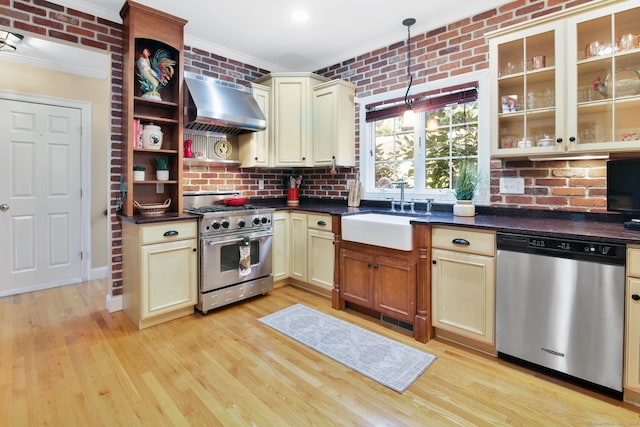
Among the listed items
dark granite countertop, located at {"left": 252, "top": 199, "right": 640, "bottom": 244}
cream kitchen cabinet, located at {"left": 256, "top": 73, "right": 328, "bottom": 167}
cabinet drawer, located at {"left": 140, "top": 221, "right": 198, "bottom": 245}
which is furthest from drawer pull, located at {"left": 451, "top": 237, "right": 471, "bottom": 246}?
cabinet drawer, located at {"left": 140, "top": 221, "right": 198, "bottom": 245}

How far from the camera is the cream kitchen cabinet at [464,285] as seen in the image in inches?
84.4

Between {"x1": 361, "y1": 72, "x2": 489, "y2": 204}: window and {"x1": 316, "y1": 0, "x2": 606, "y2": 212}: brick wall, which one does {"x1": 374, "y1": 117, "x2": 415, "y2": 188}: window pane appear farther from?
{"x1": 316, "y1": 0, "x2": 606, "y2": 212}: brick wall

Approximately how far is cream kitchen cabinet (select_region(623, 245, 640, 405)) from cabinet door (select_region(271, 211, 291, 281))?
8.98 feet

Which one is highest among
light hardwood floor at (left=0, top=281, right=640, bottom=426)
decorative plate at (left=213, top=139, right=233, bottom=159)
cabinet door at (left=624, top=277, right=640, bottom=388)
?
decorative plate at (left=213, top=139, right=233, bottom=159)

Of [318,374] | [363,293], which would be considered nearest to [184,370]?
[318,374]

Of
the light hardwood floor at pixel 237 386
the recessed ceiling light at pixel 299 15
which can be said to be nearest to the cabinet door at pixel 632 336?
the light hardwood floor at pixel 237 386

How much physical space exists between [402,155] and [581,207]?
1616 millimetres

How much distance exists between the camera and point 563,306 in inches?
72.6

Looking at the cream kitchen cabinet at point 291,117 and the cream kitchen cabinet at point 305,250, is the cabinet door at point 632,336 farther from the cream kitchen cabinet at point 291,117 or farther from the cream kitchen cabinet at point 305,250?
the cream kitchen cabinet at point 291,117

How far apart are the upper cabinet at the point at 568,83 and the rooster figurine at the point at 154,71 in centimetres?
277

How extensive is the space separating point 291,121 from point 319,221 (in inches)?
50.7

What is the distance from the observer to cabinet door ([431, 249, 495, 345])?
2.15 metres

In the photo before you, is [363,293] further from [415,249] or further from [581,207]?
[581,207]

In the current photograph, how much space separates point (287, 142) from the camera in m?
3.78
